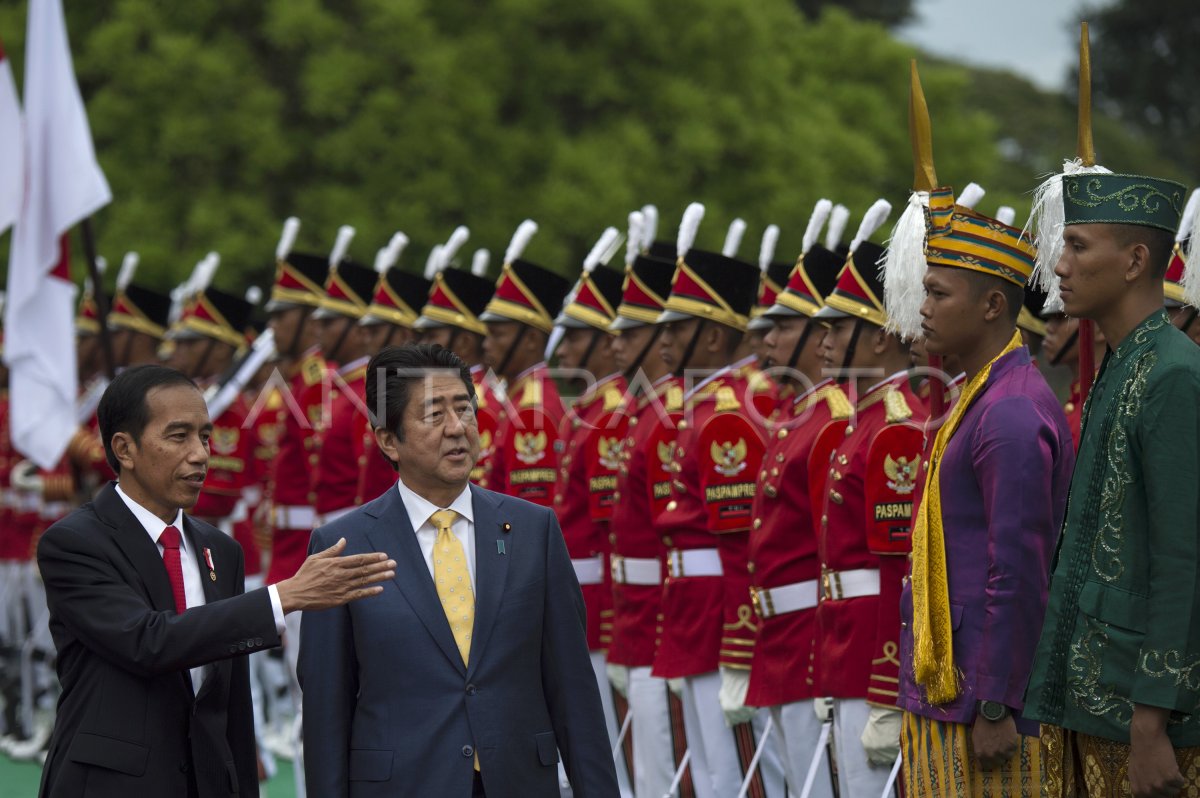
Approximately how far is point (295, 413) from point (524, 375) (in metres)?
1.93

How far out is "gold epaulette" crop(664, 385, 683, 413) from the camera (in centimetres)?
838

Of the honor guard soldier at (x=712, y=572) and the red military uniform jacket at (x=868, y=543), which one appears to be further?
the honor guard soldier at (x=712, y=572)

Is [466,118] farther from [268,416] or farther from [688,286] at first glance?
[688,286]

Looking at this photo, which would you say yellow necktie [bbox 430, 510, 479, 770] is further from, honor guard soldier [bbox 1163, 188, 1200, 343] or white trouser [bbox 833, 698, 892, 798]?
honor guard soldier [bbox 1163, 188, 1200, 343]

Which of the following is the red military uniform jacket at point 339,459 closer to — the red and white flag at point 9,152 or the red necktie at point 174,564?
the red and white flag at point 9,152

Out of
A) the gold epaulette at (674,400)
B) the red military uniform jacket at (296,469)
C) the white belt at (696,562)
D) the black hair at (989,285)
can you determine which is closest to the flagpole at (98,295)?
the red military uniform jacket at (296,469)

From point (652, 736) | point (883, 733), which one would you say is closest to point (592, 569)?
point (652, 736)

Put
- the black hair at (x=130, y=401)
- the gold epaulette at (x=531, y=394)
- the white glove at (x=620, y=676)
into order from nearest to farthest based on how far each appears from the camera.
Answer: the black hair at (x=130, y=401)
the white glove at (x=620, y=676)
the gold epaulette at (x=531, y=394)

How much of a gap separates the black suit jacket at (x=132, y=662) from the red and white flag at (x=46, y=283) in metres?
5.88

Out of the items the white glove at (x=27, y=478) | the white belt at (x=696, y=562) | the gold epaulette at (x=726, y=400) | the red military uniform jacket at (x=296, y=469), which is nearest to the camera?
the gold epaulette at (x=726, y=400)

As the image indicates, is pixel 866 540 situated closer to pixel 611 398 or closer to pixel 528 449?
pixel 611 398

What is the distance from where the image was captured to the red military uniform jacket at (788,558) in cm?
707

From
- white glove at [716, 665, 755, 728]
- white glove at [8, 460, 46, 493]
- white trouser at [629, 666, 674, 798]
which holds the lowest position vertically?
white trouser at [629, 666, 674, 798]

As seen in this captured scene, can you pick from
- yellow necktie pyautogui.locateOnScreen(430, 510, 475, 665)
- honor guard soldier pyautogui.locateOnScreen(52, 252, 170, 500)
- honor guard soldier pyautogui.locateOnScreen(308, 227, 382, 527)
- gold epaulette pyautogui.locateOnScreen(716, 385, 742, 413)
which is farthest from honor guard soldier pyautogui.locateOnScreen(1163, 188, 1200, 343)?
honor guard soldier pyautogui.locateOnScreen(52, 252, 170, 500)
